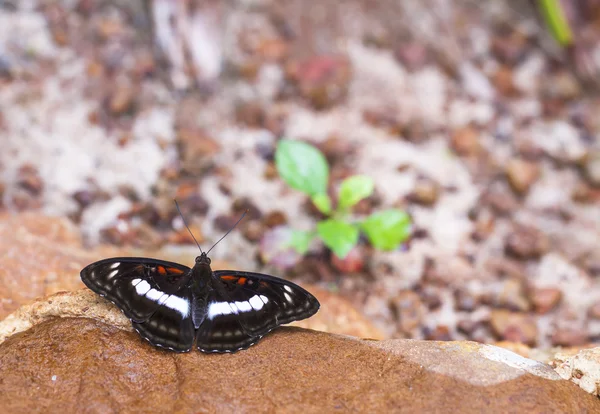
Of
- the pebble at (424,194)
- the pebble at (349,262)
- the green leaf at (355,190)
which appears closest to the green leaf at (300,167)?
the green leaf at (355,190)

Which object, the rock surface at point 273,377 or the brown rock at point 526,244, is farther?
the brown rock at point 526,244

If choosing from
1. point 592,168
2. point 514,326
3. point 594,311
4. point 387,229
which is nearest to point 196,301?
point 387,229

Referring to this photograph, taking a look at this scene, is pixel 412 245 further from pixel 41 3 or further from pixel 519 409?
pixel 41 3

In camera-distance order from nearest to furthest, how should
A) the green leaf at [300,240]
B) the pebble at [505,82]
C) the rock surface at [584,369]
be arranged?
the rock surface at [584,369] → the green leaf at [300,240] → the pebble at [505,82]

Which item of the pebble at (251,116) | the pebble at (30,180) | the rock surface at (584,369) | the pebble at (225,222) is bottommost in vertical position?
the rock surface at (584,369)

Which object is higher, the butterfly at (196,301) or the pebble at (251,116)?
the pebble at (251,116)

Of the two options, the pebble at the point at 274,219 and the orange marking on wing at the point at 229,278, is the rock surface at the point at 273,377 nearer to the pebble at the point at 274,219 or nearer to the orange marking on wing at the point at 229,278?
the orange marking on wing at the point at 229,278

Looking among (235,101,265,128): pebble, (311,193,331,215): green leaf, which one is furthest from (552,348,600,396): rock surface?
(235,101,265,128): pebble

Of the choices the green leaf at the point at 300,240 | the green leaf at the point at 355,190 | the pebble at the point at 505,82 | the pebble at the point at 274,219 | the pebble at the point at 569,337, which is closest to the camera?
the pebble at the point at 569,337
